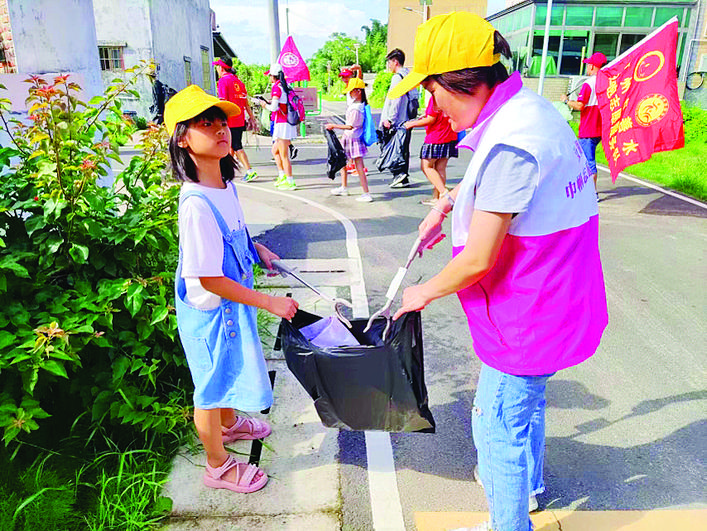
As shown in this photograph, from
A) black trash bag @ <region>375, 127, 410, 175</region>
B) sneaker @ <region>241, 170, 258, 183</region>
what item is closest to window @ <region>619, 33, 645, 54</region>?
black trash bag @ <region>375, 127, 410, 175</region>

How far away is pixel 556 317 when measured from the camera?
1.85 metres

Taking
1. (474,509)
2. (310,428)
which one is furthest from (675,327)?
(310,428)

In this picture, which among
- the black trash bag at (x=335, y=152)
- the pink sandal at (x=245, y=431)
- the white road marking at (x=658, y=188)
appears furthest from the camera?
the black trash bag at (x=335, y=152)

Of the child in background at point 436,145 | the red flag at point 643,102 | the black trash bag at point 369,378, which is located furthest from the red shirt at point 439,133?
the black trash bag at point 369,378

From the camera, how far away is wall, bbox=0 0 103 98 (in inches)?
181

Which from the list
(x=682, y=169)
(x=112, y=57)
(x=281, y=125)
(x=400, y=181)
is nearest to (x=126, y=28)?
(x=112, y=57)

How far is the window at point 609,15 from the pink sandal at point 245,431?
96.3 feet

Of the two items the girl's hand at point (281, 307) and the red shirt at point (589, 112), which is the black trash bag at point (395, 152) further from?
the girl's hand at point (281, 307)

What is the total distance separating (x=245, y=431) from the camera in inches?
116

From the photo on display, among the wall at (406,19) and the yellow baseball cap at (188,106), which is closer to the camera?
the yellow baseball cap at (188,106)

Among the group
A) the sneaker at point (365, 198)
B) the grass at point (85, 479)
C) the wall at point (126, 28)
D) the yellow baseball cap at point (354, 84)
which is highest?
the wall at point (126, 28)

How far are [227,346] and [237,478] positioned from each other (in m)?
0.66

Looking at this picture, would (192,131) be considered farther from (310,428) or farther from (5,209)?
(310,428)

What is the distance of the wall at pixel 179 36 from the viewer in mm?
20750
